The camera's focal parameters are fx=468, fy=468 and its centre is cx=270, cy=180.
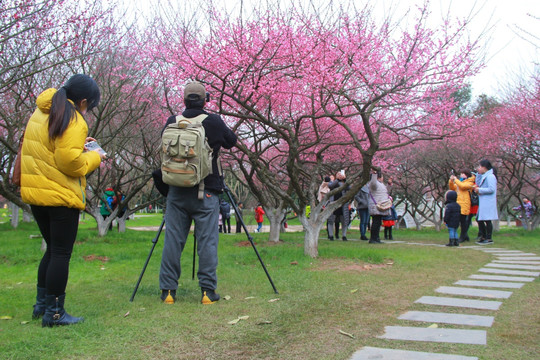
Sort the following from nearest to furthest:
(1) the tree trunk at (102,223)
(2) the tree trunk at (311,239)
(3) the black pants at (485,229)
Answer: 1. (2) the tree trunk at (311,239)
2. (3) the black pants at (485,229)
3. (1) the tree trunk at (102,223)

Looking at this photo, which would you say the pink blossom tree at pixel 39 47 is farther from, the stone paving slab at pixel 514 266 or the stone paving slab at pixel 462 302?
→ the stone paving slab at pixel 514 266

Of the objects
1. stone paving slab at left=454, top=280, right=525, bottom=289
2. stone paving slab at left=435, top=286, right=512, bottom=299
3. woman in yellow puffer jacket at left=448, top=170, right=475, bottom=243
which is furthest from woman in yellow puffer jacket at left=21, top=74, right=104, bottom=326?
woman in yellow puffer jacket at left=448, top=170, right=475, bottom=243

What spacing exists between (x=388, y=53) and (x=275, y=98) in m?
2.11

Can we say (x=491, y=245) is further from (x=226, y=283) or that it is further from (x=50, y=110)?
(x=50, y=110)

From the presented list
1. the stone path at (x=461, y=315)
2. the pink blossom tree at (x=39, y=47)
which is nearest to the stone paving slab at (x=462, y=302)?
the stone path at (x=461, y=315)

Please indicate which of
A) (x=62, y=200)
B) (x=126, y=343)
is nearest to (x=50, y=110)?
(x=62, y=200)

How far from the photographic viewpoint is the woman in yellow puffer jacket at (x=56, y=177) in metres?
3.31

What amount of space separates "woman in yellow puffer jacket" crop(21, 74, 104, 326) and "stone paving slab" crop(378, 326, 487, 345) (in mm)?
2304

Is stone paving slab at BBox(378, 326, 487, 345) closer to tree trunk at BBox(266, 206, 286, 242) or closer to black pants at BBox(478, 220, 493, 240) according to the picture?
tree trunk at BBox(266, 206, 286, 242)

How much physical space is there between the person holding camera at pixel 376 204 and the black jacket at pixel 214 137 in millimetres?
7157

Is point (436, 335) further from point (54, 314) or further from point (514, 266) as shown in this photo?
point (514, 266)

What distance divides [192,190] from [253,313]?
1.24 meters

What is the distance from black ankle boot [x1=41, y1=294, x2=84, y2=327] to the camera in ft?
11.0

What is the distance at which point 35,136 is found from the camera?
337 centimetres
